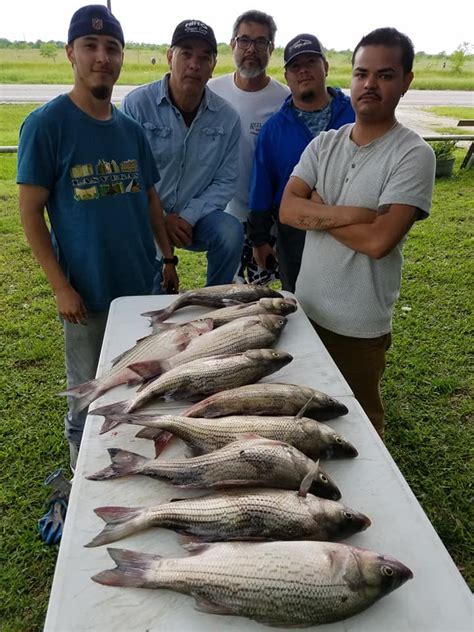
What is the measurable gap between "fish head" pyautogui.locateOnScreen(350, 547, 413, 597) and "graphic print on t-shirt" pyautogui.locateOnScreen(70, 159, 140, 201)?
2289 millimetres

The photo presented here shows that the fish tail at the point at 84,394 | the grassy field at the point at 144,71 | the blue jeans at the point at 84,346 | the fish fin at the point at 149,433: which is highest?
the grassy field at the point at 144,71

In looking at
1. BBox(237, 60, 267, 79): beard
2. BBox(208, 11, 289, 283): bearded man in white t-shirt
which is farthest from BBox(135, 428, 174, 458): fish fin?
BBox(237, 60, 267, 79): beard

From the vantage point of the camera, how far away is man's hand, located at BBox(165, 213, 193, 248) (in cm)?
372

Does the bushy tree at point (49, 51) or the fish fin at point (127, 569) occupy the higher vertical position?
the bushy tree at point (49, 51)

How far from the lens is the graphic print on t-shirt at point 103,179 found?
2.84 metres

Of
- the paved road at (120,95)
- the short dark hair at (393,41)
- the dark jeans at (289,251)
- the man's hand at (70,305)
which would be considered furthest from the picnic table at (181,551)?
the paved road at (120,95)

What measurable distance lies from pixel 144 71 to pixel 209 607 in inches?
1038

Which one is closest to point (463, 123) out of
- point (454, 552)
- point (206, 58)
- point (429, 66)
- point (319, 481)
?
point (206, 58)

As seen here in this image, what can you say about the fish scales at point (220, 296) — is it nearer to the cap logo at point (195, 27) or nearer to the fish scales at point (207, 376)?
the fish scales at point (207, 376)

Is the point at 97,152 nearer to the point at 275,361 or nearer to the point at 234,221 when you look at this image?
the point at 234,221

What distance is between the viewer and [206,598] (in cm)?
131

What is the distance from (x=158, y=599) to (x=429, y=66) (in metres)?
40.8

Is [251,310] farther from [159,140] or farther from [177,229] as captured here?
[159,140]

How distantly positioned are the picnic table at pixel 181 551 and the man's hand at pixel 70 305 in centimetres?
98
